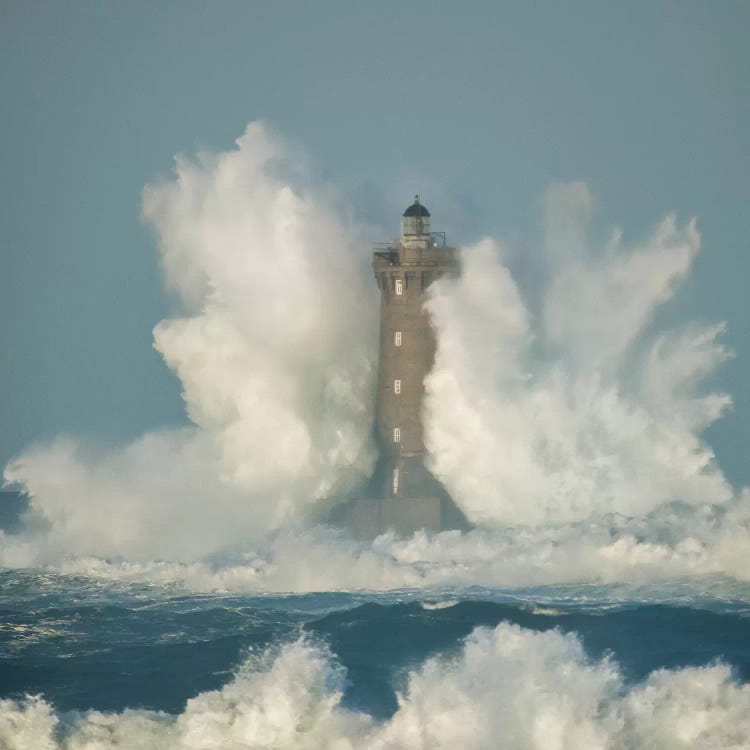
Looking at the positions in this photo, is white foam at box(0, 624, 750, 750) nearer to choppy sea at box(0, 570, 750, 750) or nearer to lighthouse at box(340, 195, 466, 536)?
choppy sea at box(0, 570, 750, 750)

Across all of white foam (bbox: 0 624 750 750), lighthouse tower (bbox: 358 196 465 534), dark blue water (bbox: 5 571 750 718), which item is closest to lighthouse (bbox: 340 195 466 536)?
lighthouse tower (bbox: 358 196 465 534)

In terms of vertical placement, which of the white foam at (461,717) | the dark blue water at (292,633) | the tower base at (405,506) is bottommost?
the white foam at (461,717)

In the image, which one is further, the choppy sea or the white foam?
the choppy sea

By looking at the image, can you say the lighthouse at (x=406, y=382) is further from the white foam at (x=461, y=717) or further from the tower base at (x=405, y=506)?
the white foam at (x=461, y=717)

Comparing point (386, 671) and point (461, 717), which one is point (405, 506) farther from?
point (461, 717)

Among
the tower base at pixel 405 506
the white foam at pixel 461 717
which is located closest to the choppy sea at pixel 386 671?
the white foam at pixel 461 717

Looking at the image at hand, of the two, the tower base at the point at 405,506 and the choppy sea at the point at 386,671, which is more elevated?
the tower base at the point at 405,506

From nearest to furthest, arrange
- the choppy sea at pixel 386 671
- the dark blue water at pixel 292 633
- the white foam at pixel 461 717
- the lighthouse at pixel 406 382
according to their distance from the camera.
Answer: the white foam at pixel 461 717
the choppy sea at pixel 386 671
the dark blue water at pixel 292 633
the lighthouse at pixel 406 382

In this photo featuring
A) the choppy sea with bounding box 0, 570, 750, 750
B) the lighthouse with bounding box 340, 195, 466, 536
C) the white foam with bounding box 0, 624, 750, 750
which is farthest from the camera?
the lighthouse with bounding box 340, 195, 466, 536
